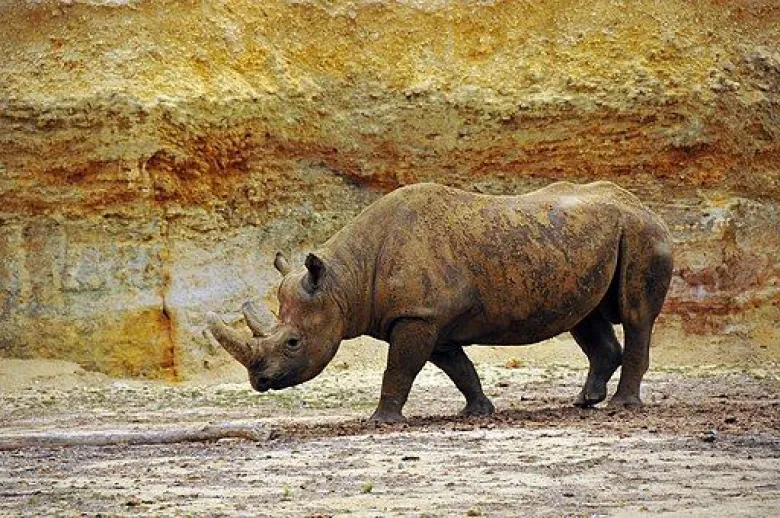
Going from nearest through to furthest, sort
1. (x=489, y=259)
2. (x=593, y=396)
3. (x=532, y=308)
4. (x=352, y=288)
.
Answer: (x=352, y=288), (x=489, y=259), (x=532, y=308), (x=593, y=396)

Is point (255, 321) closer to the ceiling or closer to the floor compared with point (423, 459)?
closer to the ceiling

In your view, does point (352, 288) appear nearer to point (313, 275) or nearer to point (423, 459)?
point (313, 275)

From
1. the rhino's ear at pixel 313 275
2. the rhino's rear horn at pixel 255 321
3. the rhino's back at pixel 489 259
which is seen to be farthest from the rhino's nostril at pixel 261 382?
the rhino's back at pixel 489 259

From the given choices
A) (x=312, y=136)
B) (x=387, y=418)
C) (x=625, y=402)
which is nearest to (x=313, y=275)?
(x=387, y=418)

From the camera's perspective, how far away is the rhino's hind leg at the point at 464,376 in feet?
51.0

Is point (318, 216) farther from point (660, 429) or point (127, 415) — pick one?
point (660, 429)

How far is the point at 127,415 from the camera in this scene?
58.1 ft

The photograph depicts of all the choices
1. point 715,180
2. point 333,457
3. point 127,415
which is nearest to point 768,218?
point 715,180

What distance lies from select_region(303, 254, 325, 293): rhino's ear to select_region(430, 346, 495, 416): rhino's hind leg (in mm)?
1311

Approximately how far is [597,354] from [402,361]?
2421 mm

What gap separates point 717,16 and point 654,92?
5.05 feet

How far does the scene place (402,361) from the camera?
1488cm

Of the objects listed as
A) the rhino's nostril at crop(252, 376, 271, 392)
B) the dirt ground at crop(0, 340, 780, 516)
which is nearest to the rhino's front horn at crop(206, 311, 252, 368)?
the rhino's nostril at crop(252, 376, 271, 392)

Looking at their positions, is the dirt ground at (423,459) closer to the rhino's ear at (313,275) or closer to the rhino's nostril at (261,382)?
the rhino's nostril at (261,382)
